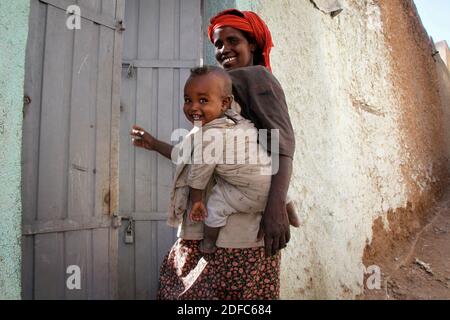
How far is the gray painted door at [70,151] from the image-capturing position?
5.42 ft

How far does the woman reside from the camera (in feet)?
4.36

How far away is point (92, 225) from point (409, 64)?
5.65 meters

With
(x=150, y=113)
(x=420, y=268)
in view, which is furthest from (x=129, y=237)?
(x=420, y=268)

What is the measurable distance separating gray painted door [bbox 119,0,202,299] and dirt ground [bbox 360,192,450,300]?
2023mm

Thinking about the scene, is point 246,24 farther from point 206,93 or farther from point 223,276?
point 223,276

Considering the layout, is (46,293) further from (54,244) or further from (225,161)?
(225,161)

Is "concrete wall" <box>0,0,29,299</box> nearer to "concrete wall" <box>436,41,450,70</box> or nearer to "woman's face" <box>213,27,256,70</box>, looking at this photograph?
"woman's face" <box>213,27,256,70</box>

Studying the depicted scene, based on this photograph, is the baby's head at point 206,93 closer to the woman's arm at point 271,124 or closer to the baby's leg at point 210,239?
the woman's arm at point 271,124

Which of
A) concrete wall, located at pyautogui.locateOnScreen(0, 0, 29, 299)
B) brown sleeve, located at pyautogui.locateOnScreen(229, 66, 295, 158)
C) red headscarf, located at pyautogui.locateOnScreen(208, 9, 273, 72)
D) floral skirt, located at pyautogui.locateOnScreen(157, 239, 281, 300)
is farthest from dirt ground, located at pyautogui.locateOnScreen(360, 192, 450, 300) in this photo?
concrete wall, located at pyautogui.locateOnScreen(0, 0, 29, 299)

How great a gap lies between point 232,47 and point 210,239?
85 cm

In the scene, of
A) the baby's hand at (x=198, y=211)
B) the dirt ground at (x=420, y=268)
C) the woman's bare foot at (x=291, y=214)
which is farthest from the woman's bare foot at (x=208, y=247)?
the dirt ground at (x=420, y=268)

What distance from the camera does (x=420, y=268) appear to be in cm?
394

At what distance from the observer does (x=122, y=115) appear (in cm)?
284
